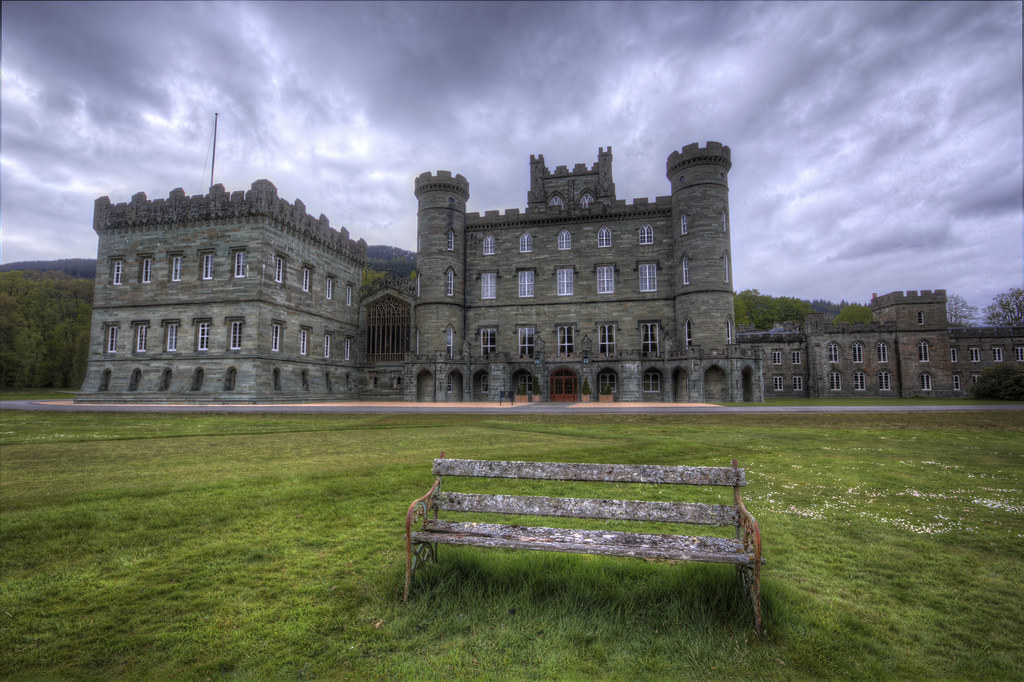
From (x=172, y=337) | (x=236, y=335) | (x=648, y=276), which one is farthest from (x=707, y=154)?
(x=172, y=337)

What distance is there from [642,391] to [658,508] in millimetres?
32801

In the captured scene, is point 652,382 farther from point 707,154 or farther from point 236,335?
point 236,335

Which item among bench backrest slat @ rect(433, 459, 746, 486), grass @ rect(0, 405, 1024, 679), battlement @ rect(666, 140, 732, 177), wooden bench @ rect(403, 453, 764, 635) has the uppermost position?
battlement @ rect(666, 140, 732, 177)

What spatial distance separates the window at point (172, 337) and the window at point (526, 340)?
26.9 meters

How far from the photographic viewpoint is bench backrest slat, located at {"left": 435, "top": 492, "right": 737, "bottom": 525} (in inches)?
157

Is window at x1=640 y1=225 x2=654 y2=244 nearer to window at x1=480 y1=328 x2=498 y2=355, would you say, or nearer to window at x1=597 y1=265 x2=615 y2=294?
window at x1=597 y1=265 x2=615 y2=294

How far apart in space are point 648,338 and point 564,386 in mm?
8428

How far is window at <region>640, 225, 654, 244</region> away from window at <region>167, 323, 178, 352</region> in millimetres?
37903

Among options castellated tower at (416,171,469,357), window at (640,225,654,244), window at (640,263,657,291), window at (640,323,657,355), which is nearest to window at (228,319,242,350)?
castellated tower at (416,171,469,357)

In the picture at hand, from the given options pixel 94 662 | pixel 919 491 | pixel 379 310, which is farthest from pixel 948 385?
pixel 94 662

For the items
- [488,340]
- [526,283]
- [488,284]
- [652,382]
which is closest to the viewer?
[652,382]

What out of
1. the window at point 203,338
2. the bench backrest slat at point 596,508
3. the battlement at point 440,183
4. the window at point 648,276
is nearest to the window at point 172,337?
the window at point 203,338

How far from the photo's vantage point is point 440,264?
42.4 m

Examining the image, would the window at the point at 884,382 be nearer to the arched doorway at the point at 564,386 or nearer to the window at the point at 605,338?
the window at the point at 605,338
